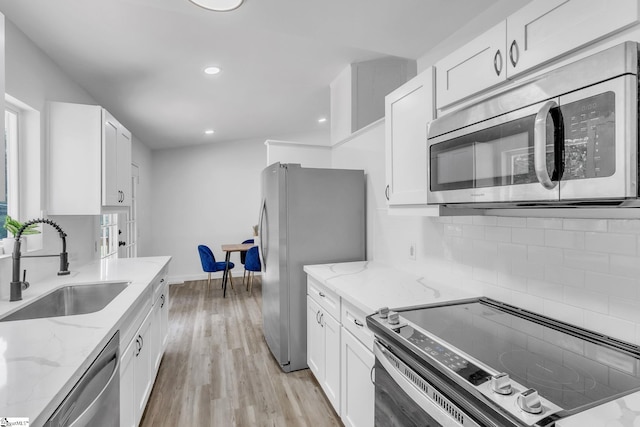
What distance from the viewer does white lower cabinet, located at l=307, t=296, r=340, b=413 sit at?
211cm

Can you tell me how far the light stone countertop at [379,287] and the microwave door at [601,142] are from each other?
931 millimetres

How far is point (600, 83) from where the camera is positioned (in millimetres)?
886

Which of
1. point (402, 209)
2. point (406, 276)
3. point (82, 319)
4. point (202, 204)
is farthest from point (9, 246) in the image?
point (202, 204)

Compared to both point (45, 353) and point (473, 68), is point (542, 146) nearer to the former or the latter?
point (473, 68)

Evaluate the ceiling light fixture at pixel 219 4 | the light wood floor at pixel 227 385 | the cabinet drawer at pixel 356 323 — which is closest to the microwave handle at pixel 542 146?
the cabinet drawer at pixel 356 323

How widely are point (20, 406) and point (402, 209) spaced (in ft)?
5.68

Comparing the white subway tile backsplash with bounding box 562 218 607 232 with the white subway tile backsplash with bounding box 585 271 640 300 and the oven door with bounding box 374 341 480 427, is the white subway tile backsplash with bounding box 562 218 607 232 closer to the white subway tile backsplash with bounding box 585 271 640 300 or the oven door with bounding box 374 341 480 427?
the white subway tile backsplash with bounding box 585 271 640 300

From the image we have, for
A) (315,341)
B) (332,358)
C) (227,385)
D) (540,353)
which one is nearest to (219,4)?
(540,353)

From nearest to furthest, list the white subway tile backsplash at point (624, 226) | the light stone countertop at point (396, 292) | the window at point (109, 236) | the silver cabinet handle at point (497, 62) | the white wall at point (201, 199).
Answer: the light stone countertop at point (396, 292) → the white subway tile backsplash at point (624, 226) → the silver cabinet handle at point (497, 62) → the window at point (109, 236) → the white wall at point (201, 199)

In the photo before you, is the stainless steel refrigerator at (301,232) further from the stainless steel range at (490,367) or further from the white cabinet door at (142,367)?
the stainless steel range at (490,367)

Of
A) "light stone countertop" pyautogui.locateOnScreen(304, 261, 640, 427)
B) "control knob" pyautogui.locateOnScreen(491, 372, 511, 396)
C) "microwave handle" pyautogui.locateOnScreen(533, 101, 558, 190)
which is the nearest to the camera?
"light stone countertop" pyautogui.locateOnScreen(304, 261, 640, 427)

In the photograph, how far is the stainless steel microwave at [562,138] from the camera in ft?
2.74

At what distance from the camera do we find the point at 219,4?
5.54 ft

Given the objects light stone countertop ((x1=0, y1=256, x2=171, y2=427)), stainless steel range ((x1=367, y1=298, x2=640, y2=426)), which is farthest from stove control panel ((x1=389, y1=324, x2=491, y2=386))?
light stone countertop ((x1=0, y1=256, x2=171, y2=427))
